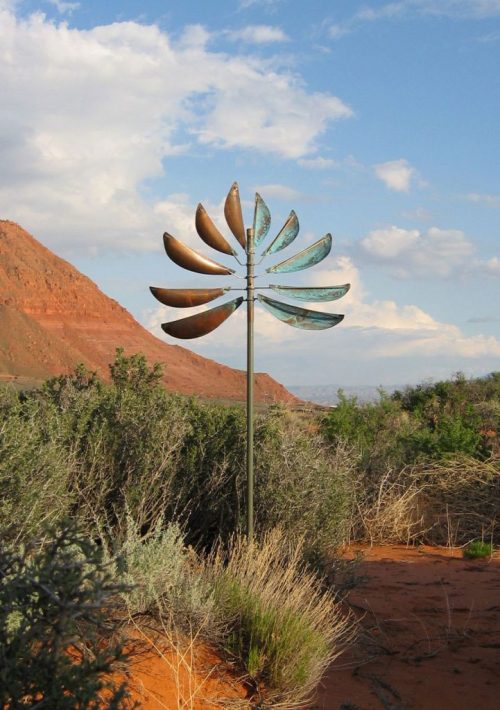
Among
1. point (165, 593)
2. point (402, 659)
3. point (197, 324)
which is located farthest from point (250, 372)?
point (402, 659)

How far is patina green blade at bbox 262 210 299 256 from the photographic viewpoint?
308 inches

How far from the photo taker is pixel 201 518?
8.64 metres

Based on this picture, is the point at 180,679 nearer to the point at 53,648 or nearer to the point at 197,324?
the point at 53,648

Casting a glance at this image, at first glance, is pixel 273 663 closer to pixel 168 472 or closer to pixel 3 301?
pixel 168 472

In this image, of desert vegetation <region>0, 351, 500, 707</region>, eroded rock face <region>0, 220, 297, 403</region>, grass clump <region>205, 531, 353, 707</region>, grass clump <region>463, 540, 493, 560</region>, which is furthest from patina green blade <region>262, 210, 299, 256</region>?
eroded rock face <region>0, 220, 297, 403</region>

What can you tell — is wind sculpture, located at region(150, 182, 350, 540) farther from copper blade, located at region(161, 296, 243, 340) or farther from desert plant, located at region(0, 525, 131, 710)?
desert plant, located at region(0, 525, 131, 710)

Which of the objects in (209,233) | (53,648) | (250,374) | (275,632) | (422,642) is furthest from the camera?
(209,233)

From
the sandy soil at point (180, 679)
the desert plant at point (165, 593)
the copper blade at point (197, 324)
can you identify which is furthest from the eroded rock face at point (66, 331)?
the sandy soil at point (180, 679)

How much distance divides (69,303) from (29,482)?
234ft

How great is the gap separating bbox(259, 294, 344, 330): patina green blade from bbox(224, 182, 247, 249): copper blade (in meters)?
0.65

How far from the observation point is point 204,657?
5406mm

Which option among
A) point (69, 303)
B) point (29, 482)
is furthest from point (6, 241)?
point (29, 482)

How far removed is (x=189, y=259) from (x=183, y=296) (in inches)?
14.0

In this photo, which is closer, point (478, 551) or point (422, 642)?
point (422, 642)
